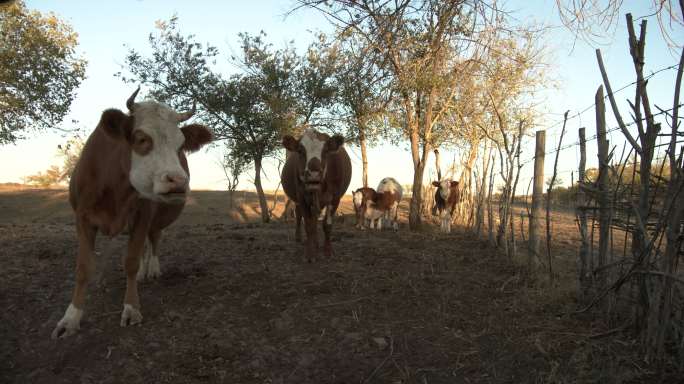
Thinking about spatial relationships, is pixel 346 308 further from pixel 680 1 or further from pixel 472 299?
pixel 680 1

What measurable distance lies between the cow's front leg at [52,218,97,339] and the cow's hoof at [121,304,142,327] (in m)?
0.36

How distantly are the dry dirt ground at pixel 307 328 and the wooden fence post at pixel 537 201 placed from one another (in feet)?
1.09

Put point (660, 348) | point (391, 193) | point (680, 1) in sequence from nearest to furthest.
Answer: point (680, 1)
point (660, 348)
point (391, 193)

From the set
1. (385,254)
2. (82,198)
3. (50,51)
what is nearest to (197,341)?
(82,198)

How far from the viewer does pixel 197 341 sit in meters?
4.19

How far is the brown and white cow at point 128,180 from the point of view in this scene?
13.4ft

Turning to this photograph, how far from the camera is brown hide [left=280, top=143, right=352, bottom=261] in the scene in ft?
23.4

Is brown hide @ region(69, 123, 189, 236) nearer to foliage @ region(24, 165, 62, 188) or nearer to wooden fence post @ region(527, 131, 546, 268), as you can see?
wooden fence post @ region(527, 131, 546, 268)

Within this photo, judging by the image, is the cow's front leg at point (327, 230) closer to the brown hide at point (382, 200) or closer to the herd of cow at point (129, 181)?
the herd of cow at point (129, 181)

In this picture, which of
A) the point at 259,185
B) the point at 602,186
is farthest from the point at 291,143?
the point at 259,185

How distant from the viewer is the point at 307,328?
4.37 meters

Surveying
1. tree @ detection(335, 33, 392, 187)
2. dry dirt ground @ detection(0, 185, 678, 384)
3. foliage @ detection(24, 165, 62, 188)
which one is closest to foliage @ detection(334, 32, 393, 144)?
tree @ detection(335, 33, 392, 187)

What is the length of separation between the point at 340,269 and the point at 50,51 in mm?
13328

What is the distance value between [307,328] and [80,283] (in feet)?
6.88
